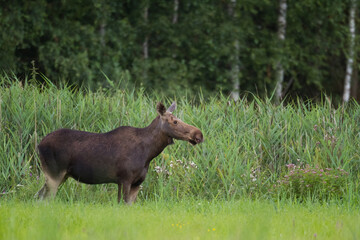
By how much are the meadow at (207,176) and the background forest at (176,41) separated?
8.60 m

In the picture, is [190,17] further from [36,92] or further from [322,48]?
[36,92]

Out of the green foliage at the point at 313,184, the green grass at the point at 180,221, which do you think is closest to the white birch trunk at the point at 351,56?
the green foliage at the point at 313,184

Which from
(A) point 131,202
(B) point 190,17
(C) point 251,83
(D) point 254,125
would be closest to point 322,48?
(C) point 251,83

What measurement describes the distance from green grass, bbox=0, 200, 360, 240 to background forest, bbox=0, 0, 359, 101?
38.4 feet

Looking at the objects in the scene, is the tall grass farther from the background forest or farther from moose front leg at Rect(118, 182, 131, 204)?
the background forest

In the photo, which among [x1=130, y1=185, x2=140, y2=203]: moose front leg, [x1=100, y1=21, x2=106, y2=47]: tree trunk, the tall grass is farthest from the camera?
[x1=100, y1=21, x2=106, y2=47]: tree trunk

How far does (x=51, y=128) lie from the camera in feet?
31.9

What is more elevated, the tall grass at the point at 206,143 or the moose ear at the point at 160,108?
the moose ear at the point at 160,108

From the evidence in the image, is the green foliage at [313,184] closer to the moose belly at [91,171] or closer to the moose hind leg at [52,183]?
the moose belly at [91,171]

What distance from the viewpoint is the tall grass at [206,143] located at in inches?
346

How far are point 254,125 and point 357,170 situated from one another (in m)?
1.90

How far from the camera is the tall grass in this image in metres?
8.78

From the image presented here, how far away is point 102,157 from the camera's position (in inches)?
289

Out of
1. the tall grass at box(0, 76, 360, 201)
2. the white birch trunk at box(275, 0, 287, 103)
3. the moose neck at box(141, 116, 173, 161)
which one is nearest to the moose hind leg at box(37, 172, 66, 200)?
the tall grass at box(0, 76, 360, 201)
